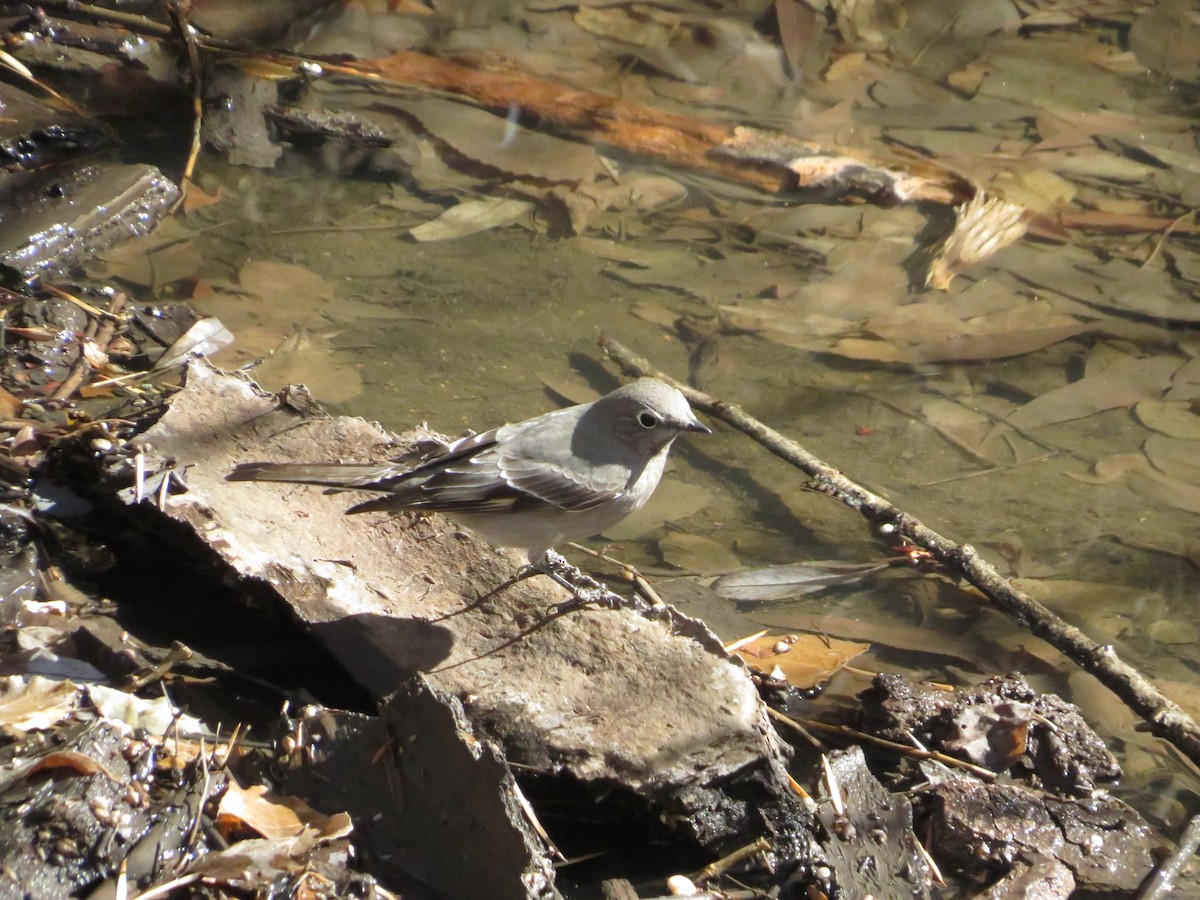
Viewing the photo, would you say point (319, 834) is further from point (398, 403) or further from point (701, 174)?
point (701, 174)

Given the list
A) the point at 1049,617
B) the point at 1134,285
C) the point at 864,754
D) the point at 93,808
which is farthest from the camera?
the point at 1134,285

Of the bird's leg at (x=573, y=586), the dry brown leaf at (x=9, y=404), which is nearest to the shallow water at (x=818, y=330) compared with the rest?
the bird's leg at (x=573, y=586)

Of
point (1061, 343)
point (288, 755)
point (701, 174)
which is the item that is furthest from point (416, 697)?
point (701, 174)

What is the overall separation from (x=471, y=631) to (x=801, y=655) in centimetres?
152

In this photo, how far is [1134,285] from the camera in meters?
7.91

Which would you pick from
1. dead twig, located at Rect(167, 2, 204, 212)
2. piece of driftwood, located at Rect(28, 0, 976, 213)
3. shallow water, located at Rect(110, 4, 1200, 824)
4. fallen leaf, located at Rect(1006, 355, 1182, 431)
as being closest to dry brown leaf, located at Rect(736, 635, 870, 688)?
shallow water, located at Rect(110, 4, 1200, 824)

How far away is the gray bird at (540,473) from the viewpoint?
419 cm

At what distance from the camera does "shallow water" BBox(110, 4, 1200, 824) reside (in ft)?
17.5

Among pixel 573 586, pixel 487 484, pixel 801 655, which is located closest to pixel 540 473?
pixel 487 484

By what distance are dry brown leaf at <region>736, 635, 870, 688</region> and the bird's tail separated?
5.56 ft

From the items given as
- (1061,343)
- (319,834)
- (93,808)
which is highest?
(93,808)

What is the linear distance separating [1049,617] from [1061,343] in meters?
3.06

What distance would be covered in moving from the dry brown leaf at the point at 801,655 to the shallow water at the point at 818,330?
3.8 inches

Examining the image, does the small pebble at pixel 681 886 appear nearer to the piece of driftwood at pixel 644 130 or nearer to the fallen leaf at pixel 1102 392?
the fallen leaf at pixel 1102 392
